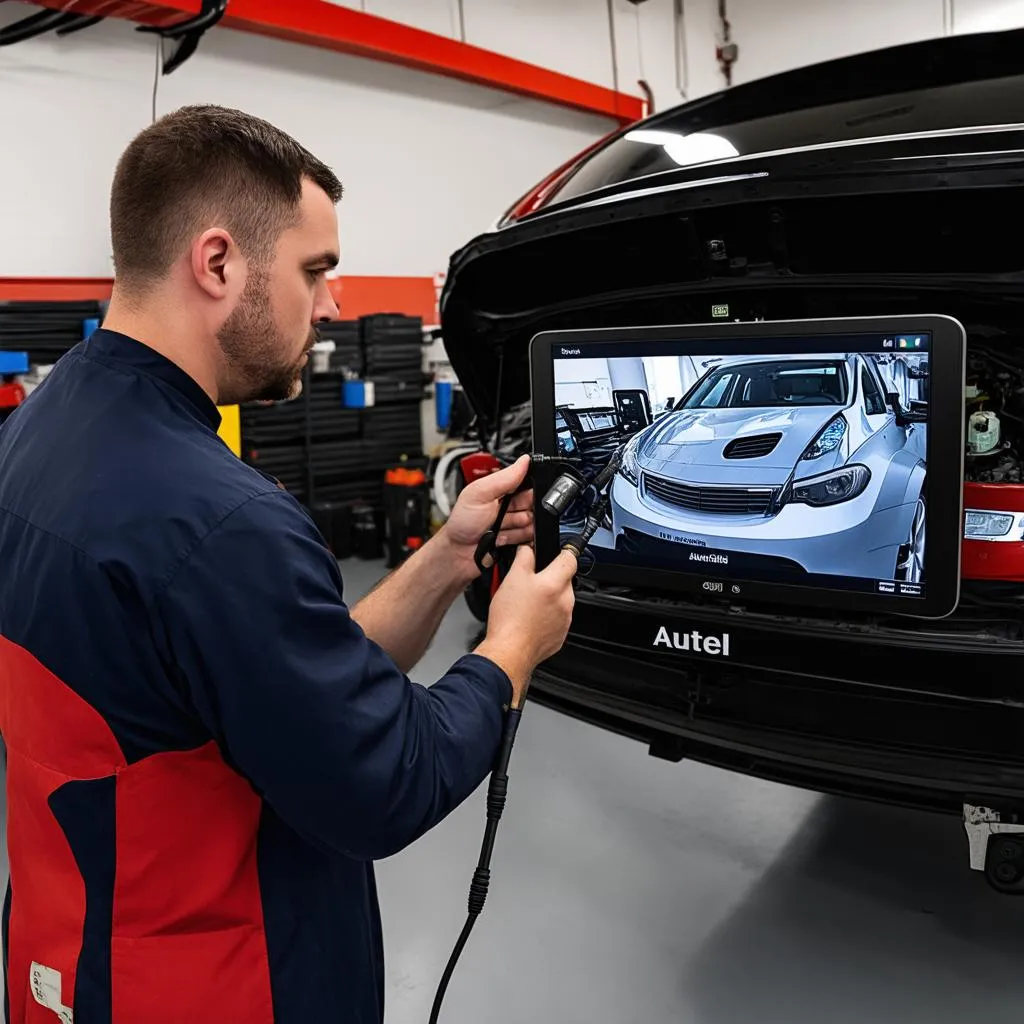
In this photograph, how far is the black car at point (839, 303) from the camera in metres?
1.77

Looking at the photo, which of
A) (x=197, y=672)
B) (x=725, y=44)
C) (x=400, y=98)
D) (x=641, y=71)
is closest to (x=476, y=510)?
(x=197, y=672)

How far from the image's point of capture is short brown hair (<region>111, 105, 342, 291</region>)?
42.7 inches

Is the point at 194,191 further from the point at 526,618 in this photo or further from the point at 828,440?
the point at 828,440

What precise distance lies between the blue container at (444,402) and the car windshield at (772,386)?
479cm

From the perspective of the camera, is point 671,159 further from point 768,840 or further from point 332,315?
point 768,840

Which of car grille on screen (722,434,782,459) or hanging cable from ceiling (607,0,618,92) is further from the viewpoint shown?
hanging cable from ceiling (607,0,618,92)

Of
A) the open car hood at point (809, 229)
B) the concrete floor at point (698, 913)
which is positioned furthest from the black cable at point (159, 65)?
the concrete floor at point (698, 913)

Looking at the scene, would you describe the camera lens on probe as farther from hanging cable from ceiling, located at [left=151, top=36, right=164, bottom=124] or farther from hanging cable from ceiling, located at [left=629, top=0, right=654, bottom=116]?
hanging cable from ceiling, located at [left=629, top=0, right=654, bottom=116]

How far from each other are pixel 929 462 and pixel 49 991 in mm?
1516

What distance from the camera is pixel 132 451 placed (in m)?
1.02

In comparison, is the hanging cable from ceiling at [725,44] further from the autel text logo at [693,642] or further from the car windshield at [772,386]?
the autel text logo at [693,642]

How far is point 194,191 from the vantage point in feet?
3.56

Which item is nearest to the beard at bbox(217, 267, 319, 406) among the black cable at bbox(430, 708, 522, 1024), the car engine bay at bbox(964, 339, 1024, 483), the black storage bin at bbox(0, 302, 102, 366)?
the black cable at bbox(430, 708, 522, 1024)

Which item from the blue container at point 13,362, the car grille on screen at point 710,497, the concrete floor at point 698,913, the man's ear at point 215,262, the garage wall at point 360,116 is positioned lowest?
the concrete floor at point 698,913
